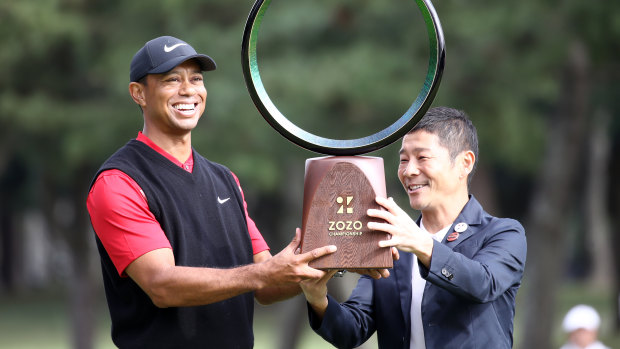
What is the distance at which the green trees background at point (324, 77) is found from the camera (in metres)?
11.1

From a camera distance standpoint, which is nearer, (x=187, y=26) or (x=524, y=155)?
(x=187, y=26)

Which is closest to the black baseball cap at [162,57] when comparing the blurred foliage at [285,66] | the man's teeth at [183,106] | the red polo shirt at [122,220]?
the man's teeth at [183,106]


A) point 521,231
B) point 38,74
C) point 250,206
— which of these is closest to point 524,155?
point 38,74

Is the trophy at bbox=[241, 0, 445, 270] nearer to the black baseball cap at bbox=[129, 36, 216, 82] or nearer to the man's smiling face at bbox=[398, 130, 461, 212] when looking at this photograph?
the man's smiling face at bbox=[398, 130, 461, 212]

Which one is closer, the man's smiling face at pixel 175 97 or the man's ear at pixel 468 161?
the man's ear at pixel 468 161

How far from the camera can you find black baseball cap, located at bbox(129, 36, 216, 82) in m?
3.88

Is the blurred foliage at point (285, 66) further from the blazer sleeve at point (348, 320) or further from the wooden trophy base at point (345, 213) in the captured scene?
the wooden trophy base at point (345, 213)

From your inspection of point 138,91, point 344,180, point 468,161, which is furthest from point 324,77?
point 344,180

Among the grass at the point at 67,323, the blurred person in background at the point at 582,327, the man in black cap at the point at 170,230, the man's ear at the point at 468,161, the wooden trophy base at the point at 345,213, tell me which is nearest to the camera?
the wooden trophy base at the point at 345,213

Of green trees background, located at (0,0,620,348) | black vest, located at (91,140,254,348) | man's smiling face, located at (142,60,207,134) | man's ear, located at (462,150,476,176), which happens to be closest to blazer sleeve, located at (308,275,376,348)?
black vest, located at (91,140,254,348)

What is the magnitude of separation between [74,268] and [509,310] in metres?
12.6

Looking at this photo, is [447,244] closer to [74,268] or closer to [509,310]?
[509,310]

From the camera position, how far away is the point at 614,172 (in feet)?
59.1

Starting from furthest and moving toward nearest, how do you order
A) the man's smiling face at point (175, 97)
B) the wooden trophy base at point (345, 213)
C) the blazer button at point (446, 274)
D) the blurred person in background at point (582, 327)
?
the blurred person in background at point (582, 327) < the man's smiling face at point (175, 97) < the wooden trophy base at point (345, 213) < the blazer button at point (446, 274)
